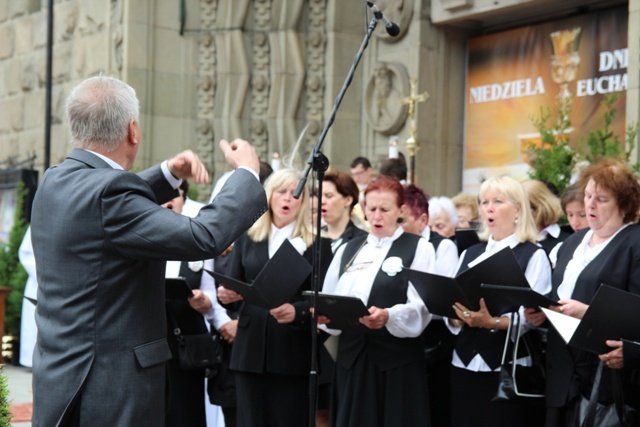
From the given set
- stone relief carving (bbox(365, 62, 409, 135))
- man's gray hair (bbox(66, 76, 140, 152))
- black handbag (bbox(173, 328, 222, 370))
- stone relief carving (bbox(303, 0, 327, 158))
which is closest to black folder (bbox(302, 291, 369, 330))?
black handbag (bbox(173, 328, 222, 370))

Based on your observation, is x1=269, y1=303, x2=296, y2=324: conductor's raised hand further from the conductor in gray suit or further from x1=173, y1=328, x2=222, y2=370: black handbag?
the conductor in gray suit

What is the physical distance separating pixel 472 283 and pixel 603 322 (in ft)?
2.46

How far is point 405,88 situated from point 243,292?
21.8 ft

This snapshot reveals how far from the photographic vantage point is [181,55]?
42.0ft

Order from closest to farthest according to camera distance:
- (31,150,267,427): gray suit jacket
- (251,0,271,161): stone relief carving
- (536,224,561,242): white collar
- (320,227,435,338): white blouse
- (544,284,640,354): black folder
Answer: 1. (31,150,267,427): gray suit jacket
2. (544,284,640,354): black folder
3. (320,227,435,338): white blouse
4. (536,224,561,242): white collar
5. (251,0,271,161): stone relief carving

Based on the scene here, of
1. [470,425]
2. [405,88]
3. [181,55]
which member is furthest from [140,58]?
[470,425]

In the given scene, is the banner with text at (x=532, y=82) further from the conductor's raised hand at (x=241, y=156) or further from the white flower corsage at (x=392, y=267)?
the conductor's raised hand at (x=241, y=156)

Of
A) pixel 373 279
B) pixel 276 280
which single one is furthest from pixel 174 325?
pixel 373 279

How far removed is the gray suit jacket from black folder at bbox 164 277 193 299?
260cm

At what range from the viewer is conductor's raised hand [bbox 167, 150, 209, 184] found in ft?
12.0

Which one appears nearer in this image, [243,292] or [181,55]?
[243,292]

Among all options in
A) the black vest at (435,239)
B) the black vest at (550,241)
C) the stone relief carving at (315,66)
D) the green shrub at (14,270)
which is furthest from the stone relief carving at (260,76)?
the black vest at (550,241)

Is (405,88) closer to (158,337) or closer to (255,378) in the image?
(255,378)

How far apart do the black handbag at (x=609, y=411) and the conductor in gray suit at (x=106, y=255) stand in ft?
7.64
